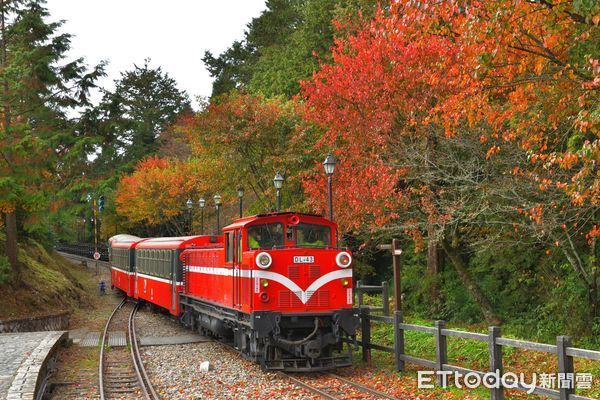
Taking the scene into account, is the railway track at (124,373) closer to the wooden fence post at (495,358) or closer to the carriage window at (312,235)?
the carriage window at (312,235)

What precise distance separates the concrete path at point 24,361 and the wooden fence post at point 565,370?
7.54 m

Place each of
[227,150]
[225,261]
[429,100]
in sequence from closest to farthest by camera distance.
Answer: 1. [225,261]
2. [429,100]
3. [227,150]

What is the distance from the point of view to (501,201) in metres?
15.4

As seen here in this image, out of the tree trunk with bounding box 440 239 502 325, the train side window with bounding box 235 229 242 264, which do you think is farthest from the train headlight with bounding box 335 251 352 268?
the tree trunk with bounding box 440 239 502 325

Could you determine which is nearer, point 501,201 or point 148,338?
point 501,201

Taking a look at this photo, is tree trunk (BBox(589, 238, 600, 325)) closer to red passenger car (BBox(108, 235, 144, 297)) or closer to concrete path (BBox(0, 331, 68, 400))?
concrete path (BBox(0, 331, 68, 400))

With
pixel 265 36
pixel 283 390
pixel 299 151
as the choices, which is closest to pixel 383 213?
pixel 283 390

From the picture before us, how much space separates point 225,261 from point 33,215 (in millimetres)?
13623

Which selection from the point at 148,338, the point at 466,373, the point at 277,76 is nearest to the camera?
the point at 466,373

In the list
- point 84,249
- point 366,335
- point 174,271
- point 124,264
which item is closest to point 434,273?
point 174,271

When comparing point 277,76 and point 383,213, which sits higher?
point 277,76

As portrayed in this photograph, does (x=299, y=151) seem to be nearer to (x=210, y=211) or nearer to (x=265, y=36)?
(x=210, y=211)

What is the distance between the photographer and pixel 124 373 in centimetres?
1367

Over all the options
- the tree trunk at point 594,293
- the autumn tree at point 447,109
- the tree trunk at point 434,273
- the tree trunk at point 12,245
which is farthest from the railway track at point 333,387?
the tree trunk at point 12,245
